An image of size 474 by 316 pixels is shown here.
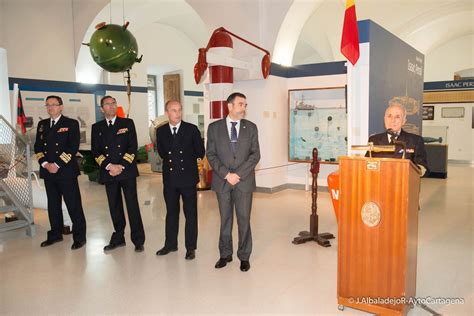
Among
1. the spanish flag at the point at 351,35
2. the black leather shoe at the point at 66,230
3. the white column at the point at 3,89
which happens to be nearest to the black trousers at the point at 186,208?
the black leather shoe at the point at 66,230

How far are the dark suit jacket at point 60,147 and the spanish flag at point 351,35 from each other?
10.3 ft

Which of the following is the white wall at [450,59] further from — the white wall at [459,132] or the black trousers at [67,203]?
the black trousers at [67,203]

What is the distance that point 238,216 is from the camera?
371cm

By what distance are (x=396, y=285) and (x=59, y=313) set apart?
2460 millimetres

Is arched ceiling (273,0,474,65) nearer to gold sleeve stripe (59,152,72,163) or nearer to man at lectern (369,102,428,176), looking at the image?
man at lectern (369,102,428,176)

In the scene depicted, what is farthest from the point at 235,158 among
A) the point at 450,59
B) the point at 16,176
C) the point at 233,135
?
the point at 450,59

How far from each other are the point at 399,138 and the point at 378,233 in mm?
1186

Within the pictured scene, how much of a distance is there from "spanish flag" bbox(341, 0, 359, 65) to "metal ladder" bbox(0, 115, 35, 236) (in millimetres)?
4137

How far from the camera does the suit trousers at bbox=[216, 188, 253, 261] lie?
366 cm

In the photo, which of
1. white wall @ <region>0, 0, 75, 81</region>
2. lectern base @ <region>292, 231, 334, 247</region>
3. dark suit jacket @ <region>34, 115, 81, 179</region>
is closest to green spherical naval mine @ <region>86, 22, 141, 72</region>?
dark suit jacket @ <region>34, 115, 81, 179</region>

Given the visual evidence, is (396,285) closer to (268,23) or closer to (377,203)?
(377,203)

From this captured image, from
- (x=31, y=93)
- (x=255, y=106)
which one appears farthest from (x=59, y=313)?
(x=31, y=93)

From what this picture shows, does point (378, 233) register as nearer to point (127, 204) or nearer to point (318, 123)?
point (127, 204)

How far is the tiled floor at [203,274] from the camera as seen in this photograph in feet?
10.0
